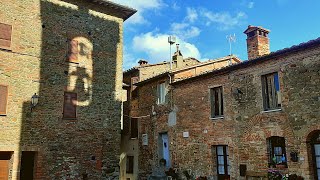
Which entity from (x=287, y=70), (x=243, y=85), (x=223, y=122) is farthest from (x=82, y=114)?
(x=287, y=70)

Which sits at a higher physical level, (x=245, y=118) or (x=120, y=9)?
(x=120, y=9)

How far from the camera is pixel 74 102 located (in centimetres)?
1408

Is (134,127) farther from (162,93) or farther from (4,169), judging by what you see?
(4,169)

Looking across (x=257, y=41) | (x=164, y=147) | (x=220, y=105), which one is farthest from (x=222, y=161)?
(x=257, y=41)

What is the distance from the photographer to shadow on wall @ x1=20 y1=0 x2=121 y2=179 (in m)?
13.0

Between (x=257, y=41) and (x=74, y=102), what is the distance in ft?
32.4

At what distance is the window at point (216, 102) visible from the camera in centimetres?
1416

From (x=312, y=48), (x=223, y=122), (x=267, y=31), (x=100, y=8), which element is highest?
(x=100, y=8)

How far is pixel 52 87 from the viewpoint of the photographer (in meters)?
13.5

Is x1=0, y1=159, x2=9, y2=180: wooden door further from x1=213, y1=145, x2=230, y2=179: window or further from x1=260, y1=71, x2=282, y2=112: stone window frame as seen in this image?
A: x1=260, y1=71, x2=282, y2=112: stone window frame

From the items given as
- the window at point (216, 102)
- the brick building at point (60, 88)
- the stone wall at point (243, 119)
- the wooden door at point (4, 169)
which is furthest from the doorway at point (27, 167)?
the window at point (216, 102)

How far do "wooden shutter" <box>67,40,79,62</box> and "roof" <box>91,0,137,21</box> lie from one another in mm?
2539

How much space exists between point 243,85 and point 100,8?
8441 mm

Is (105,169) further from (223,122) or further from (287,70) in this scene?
(287,70)
